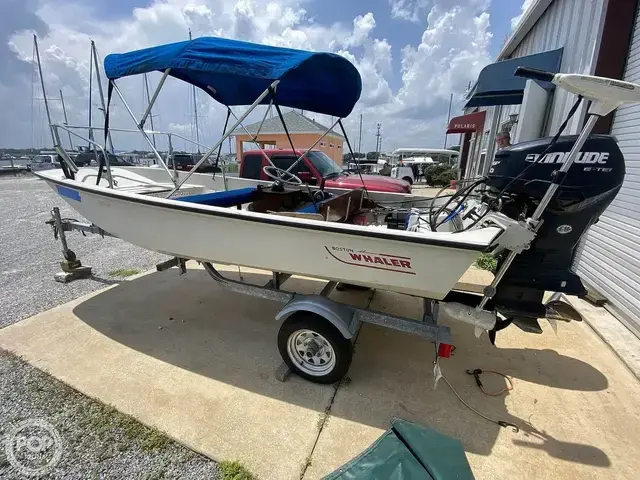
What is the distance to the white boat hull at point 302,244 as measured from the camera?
201 centimetres

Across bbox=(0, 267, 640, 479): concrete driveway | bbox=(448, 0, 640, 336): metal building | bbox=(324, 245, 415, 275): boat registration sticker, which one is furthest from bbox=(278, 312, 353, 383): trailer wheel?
bbox=(448, 0, 640, 336): metal building

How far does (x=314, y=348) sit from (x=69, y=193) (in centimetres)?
Answer: 321

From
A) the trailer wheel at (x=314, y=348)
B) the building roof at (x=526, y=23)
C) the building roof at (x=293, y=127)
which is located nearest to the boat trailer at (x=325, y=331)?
the trailer wheel at (x=314, y=348)

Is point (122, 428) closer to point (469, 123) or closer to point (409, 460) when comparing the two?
point (409, 460)

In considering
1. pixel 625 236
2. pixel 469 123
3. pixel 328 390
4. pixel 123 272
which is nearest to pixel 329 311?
pixel 328 390

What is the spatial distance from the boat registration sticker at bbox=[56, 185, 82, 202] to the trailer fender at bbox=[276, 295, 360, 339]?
266cm

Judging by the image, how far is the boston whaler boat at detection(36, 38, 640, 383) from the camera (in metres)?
2.00

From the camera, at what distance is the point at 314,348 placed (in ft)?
8.51

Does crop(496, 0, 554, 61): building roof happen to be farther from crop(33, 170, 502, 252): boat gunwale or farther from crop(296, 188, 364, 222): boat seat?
crop(33, 170, 502, 252): boat gunwale

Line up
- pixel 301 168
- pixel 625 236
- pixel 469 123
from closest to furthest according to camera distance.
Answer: pixel 625 236 < pixel 301 168 < pixel 469 123

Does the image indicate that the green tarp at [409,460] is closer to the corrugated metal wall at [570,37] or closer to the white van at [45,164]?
the corrugated metal wall at [570,37]

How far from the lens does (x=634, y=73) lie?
3572mm

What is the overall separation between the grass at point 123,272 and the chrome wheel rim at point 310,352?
3.21 metres

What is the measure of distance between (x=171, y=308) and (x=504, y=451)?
3.32 m
